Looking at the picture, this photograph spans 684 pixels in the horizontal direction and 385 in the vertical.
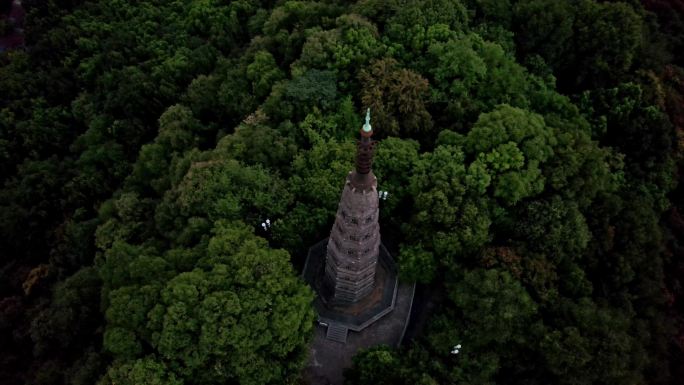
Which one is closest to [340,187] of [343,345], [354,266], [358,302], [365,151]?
[354,266]

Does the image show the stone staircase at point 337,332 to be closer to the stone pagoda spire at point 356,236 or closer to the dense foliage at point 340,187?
A: the stone pagoda spire at point 356,236

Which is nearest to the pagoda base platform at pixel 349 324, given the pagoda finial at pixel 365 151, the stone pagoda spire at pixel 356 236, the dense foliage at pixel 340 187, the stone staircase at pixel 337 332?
the stone staircase at pixel 337 332

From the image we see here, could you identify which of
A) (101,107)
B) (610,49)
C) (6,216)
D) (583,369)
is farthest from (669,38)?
(6,216)

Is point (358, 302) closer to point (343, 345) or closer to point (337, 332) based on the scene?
point (337, 332)

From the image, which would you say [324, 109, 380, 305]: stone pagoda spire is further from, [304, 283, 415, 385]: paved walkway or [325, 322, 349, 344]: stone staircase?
[304, 283, 415, 385]: paved walkway

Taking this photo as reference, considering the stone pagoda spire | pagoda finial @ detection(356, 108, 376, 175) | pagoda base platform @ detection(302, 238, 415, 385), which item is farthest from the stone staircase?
pagoda finial @ detection(356, 108, 376, 175)

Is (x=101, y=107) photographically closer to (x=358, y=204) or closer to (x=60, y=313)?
(x=60, y=313)
